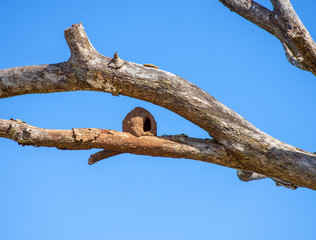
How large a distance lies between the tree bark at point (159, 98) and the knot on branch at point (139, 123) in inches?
3.9

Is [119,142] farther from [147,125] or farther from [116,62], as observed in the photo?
[116,62]

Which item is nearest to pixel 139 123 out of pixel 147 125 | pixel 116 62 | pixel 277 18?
pixel 147 125

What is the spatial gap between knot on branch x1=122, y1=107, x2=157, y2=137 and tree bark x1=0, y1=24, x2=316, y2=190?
0.32 ft

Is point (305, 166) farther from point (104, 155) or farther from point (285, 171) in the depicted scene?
point (104, 155)

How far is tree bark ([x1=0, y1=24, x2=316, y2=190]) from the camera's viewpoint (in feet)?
16.8

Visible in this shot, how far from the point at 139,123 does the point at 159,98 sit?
403 mm

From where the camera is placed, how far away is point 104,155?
536 centimetres

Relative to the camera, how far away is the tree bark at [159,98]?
5.11 m

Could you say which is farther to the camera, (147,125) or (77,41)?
(147,125)

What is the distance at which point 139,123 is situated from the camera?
5.25 m

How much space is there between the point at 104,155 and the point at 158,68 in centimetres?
130

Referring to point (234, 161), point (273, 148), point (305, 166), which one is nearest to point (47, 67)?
point (234, 161)

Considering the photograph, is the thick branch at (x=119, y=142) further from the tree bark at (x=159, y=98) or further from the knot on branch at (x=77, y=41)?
the knot on branch at (x=77, y=41)

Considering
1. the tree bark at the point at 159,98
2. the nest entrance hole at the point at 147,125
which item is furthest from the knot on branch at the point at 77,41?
the nest entrance hole at the point at 147,125
